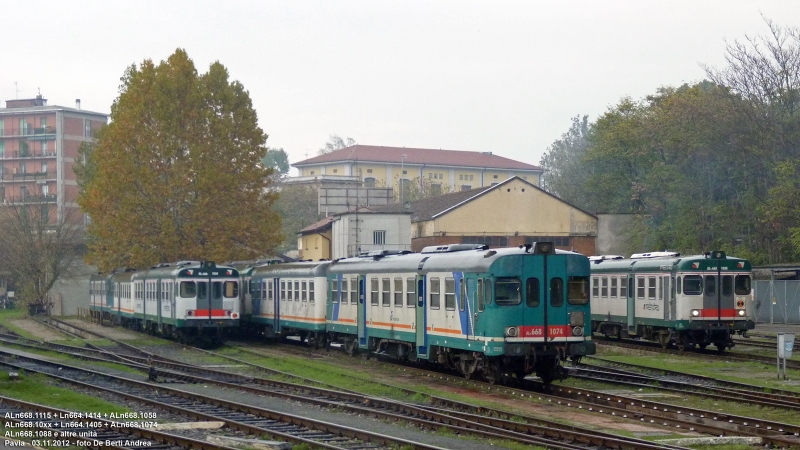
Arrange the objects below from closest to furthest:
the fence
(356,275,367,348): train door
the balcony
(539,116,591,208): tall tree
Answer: (356,275,367,348): train door < the fence < the balcony < (539,116,591,208): tall tree

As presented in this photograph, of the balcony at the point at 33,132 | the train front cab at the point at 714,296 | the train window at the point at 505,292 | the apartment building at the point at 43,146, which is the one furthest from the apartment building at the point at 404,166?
the train window at the point at 505,292

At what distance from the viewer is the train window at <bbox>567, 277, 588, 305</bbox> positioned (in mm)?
22047

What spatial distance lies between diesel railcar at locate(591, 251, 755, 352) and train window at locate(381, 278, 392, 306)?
30.0 feet

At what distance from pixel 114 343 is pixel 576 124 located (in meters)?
144

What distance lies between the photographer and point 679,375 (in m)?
24.7

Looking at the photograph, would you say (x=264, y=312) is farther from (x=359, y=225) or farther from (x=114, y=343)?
(x=359, y=225)

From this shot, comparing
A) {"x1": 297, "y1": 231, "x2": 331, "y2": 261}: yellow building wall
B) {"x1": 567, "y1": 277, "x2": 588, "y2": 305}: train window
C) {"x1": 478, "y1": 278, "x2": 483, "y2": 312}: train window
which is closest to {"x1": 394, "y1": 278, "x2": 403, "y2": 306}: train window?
{"x1": 478, "y1": 278, "x2": 483, "y2": 312}: train window

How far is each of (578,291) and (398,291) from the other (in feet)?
19.0

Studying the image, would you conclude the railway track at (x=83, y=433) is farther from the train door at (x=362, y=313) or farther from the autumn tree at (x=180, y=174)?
the autumn tree at (x=180, y=174)

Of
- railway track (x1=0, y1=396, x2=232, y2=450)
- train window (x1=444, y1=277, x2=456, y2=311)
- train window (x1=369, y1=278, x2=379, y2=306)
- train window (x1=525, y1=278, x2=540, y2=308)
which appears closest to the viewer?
railway track (x1=0, y1=396, x2=232, y2=450)

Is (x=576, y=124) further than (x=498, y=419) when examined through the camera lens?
Yes

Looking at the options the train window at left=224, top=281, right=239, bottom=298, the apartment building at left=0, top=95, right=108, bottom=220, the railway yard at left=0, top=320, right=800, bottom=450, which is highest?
the apartment building at left=0, top=95, right=108, bottom=220

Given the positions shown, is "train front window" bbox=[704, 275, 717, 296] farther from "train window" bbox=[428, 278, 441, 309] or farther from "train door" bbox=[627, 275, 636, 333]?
"train window" bbox=[428, 278, 441, 309]

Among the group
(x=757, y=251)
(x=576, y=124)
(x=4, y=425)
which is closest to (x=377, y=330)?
(x=4, y=425)
